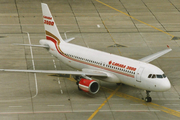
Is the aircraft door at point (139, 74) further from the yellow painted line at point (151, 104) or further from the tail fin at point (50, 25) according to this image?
the tail fin at point (50, 25)

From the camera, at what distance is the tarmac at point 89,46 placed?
162ft

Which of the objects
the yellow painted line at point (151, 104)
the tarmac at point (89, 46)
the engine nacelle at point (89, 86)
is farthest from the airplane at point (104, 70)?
the tarmac at point (89, 46)

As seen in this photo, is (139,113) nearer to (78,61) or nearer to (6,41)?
(78,61)

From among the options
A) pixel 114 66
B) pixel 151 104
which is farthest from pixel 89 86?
pixel 151 104

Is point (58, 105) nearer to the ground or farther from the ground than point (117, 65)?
nearer to the ground

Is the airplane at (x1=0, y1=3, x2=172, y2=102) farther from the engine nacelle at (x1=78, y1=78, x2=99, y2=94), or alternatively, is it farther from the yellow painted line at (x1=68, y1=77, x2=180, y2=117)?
the yellow painted line at (x1=68, y1=77, x2=180, y2=117)

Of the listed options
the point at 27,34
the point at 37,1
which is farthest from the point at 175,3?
the point at 27,34

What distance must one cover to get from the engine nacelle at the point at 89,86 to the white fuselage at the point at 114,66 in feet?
8.08

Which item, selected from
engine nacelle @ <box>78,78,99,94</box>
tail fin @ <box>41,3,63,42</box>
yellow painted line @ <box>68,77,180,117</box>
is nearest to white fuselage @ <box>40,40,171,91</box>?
tail fin @ <box>41,3,63,42</box>

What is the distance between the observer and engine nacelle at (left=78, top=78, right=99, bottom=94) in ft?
170

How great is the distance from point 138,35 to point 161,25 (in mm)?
7560

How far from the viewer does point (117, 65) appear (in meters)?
53.4

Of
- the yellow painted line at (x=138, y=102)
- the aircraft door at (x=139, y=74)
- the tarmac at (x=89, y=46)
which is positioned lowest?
the tarmac at (x=89, y=46)

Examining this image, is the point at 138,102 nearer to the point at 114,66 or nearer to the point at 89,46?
the point at 114,66
